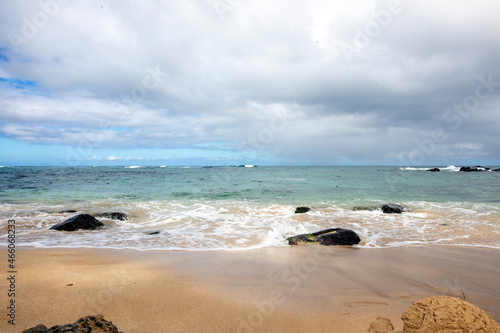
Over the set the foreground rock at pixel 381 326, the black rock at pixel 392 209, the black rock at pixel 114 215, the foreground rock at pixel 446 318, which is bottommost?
the black rock at pixel 114 215

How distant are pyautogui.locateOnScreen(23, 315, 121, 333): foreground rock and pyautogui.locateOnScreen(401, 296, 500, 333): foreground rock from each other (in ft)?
9.25

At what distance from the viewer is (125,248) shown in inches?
255

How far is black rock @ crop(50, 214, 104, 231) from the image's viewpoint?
8521 mm

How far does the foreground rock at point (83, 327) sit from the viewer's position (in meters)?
2.05

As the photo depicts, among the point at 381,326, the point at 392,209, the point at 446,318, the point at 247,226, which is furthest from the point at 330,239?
the point at 392,209

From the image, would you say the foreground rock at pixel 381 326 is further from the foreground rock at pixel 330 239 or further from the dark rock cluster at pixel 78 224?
the dark rock cluster at pixel 78 224

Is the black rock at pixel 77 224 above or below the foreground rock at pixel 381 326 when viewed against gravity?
below

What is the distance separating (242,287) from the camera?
412 centimetres

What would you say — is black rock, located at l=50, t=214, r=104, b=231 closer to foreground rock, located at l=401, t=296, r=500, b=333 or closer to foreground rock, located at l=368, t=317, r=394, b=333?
foreground rock, located at l=368, t=317, r=394, b=333

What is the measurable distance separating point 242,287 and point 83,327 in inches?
94.7

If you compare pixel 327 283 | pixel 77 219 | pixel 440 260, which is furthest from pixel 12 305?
pixel 440 260

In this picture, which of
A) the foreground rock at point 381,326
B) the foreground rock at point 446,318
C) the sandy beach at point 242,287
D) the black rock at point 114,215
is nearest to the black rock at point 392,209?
the sandy beach at point 242,287

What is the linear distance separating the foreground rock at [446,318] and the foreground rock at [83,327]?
9.25ft
